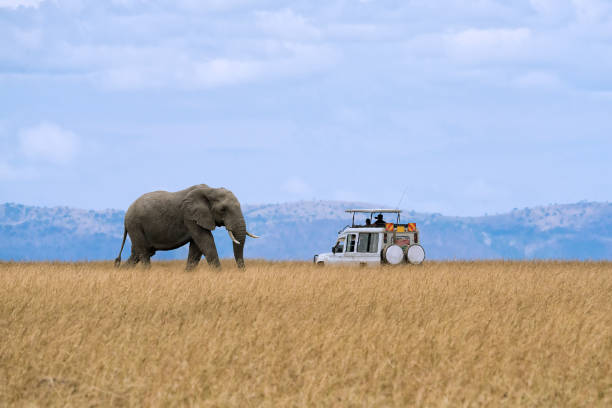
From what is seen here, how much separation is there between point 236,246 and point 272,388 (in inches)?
519

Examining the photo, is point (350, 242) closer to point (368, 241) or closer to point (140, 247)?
point (368, 241)

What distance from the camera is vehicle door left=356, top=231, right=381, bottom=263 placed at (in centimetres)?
2120

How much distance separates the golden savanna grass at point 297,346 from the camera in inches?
279

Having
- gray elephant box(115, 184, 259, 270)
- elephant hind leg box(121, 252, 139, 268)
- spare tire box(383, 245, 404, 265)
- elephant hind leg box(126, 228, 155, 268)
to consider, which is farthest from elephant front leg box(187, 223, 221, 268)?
spare tire box(383, 245, 404, 265)

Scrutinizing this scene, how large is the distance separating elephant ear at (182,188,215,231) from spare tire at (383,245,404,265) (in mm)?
4891

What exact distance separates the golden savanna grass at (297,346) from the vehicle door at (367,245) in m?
6.51

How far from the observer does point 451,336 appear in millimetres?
9375

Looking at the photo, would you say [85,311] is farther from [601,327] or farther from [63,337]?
Result: [601,327]

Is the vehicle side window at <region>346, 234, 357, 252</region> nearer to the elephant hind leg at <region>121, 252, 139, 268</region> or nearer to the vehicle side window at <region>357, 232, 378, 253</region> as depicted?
the vehicle side window at <region>357, 232, 378, 253</region>

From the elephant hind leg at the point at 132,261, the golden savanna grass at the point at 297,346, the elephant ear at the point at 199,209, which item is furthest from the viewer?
the elephant hind leg at the point at 132,261

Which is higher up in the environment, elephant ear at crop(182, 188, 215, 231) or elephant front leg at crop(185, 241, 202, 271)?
elephant ear at crop(182, 188, 215, 231)

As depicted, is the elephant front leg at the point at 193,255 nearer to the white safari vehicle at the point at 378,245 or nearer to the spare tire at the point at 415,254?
the white safari vehicle at the point at 378,245

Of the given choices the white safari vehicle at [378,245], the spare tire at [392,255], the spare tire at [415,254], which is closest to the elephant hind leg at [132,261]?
the white safari vehicle at [378,245]

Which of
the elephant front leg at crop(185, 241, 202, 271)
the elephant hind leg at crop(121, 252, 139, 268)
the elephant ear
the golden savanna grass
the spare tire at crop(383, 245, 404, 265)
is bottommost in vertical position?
the golden savanna grass
